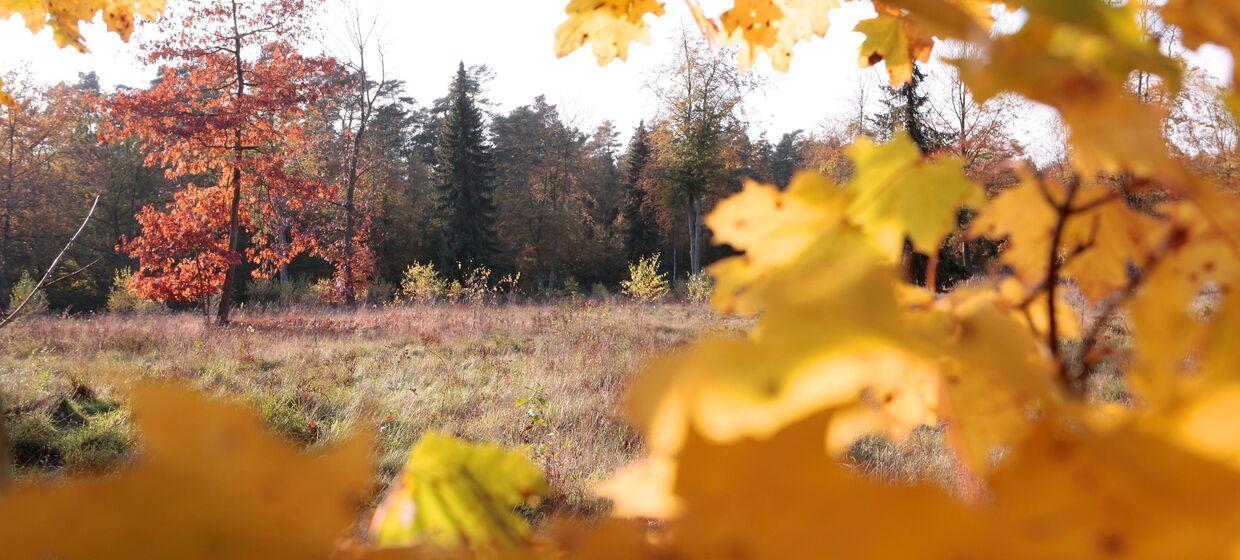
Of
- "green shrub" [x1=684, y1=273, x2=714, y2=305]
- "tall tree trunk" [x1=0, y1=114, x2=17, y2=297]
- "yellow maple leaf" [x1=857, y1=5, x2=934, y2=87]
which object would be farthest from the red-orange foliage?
"yellow maple leaf" [x1=857, y1=5, x2=934, y2=87]

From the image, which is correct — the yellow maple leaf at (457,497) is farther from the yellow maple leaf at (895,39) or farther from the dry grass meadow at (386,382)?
the yellow maple leaf at (895,39)

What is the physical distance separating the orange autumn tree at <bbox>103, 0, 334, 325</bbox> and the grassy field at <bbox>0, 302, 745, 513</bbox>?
886 millimetres

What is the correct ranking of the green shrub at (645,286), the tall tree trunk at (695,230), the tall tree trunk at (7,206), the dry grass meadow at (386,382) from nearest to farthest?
the dry grass meadow at (386,382) → the green shrub at (645,286) → the tall tree trunk at (7,206) → the tall tree trunk at (695,230)

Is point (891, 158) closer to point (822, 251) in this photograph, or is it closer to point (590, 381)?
point (822, 251)

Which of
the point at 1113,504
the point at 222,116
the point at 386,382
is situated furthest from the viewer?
the point at 222,116

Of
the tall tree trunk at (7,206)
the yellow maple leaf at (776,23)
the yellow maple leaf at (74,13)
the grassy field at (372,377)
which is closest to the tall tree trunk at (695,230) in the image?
the grassy field at (372,377)

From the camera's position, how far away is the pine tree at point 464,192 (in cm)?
1684

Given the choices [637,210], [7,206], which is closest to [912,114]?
[637,210]

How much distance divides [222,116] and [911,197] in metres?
8.36

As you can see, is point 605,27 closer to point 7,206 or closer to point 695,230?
point 695,230

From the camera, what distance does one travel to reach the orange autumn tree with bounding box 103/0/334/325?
23.1ft

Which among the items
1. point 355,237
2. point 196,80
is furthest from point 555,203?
point 196,80

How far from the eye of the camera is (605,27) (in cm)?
77

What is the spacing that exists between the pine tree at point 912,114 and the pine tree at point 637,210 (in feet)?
24.2
